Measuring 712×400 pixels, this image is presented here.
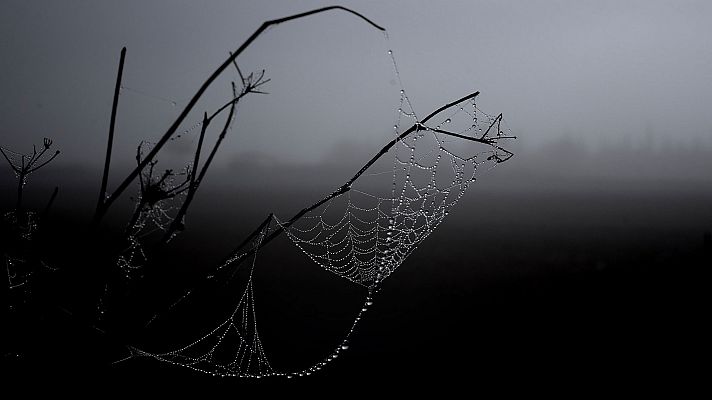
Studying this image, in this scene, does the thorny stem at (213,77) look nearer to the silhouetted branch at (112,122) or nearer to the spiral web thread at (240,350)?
the silhouetted branch at (112,122)

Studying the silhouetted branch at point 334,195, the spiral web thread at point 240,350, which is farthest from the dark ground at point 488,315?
the silhouetted branch at point 334,195

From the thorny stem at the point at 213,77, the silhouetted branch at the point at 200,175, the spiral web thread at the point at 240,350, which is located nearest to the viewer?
the thorny stem at the point at 213,77

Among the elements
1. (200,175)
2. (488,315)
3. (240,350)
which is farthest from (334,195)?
(488,315)

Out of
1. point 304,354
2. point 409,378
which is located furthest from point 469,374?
point 304,354

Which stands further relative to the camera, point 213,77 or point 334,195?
point 334,195

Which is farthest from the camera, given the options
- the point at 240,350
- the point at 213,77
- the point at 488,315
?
the point at 488,315

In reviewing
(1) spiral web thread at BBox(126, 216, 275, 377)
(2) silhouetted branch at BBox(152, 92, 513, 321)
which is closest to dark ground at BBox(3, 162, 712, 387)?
(1) spiral web thread at BBox(126, 216, 275, 377)

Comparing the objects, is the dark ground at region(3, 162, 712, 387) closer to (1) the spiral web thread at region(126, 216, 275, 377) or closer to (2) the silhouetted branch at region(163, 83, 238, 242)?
(1) the spiral web thread at region(126, 216, 275, 377)

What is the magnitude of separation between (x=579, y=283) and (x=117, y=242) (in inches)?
2733

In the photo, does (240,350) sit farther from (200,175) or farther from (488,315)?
(488,315)

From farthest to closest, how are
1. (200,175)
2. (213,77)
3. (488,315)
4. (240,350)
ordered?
(488,315), (240,350), (200,175), (213,77)

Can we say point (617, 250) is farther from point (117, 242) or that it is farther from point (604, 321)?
point (117, 242)

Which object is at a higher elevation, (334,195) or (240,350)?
(334,195)

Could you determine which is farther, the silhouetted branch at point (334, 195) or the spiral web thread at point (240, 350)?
the spiral web thread at point (240, 350)
